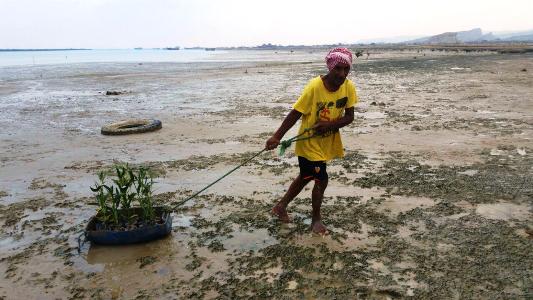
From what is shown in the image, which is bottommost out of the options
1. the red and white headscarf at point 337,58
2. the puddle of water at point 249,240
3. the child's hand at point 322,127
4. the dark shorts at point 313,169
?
the puddle of water at point 249,240

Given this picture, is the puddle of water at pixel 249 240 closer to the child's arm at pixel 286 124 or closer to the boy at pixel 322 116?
the boy at pixel 322 116

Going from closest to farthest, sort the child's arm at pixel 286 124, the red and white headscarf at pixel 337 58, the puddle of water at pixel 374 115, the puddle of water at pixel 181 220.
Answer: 1. the red and white headscarf at pixel 337 58
2. the child's arm at pixel 286 124
3. the puddle of water at pixel 181 220
4. the puddle of water at pixel 374 115

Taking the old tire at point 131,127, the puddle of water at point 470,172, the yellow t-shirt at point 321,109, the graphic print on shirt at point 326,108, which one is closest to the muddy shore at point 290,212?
the puddle of water at point 470,172

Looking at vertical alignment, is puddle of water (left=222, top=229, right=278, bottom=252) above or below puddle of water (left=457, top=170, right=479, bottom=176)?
below

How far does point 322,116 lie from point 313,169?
52 centimetres

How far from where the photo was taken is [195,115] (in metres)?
11.8

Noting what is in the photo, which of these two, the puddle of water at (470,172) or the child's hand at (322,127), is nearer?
the child's hand at (322,127)

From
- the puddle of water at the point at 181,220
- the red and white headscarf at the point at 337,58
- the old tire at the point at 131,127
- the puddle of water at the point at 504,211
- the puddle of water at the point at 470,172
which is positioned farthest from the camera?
the old tire at the point at 131,127

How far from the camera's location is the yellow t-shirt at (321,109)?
394 centimetres

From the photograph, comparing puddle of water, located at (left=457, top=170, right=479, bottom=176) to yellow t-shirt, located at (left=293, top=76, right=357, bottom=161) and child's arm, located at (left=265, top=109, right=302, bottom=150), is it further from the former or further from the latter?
child's arm, located at (left=265, top=109, right=302, bottom=150)

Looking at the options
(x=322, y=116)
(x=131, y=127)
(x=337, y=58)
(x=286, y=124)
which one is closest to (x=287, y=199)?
(x=286, y=124)

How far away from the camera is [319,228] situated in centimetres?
415

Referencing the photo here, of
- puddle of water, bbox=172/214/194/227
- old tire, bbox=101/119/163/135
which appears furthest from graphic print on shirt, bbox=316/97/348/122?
old tire, bbox=101/119/163/135

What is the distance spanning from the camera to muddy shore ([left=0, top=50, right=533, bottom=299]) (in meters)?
3.35
